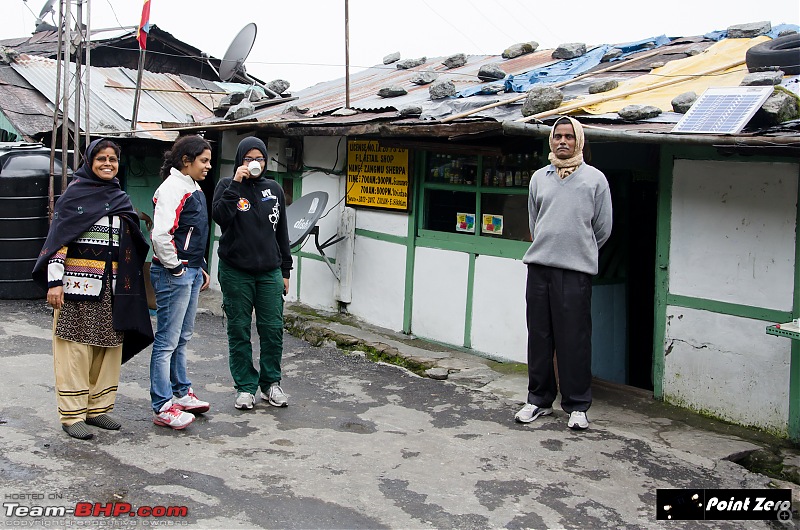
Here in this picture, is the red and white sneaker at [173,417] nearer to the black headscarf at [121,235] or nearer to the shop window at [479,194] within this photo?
the black headscarf at [121,235]

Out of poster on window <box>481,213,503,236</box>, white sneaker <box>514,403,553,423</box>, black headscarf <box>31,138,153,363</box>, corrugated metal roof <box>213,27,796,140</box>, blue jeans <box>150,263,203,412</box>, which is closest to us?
black headscarf <box>31,138,153,363</box>

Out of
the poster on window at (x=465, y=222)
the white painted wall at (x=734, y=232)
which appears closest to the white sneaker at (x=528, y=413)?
the white painted wall at (x=734, y=232)

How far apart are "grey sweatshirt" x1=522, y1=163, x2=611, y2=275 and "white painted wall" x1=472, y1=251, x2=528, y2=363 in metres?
2.00

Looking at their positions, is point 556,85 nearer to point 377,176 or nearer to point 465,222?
point 465,222

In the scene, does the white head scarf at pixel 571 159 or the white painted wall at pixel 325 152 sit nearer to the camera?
the white head scarf at pixel 571 159

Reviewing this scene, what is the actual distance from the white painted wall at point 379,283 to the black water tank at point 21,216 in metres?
4.37

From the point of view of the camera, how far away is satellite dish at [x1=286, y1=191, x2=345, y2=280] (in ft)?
30.1

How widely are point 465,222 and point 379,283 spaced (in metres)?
1.53

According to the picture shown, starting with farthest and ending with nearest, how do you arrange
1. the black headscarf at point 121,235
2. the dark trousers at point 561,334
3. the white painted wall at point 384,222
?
the white painted wall at point 384,222, the dark trousers at point 561,334, the black headscarf at point 121,235

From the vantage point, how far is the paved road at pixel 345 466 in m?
4.30

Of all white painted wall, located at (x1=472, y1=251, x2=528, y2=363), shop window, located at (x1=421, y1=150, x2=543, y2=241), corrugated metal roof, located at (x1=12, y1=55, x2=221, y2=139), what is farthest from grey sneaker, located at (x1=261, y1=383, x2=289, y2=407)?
corrugated metal roof, located at (x1=12, y1=55, x2=221, y2=139)

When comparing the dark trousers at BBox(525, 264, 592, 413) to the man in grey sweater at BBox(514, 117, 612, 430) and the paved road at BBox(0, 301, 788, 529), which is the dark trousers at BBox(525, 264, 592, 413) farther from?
the paved road at BBox(0, 301, 788, 529)

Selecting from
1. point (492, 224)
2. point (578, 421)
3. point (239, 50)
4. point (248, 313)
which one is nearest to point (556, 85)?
point (492, 224)

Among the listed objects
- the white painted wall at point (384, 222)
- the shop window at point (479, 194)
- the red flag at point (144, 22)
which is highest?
the red flag at point (144, 22)
